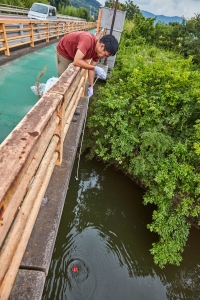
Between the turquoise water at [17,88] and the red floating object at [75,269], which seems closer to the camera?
the turquoise water at [17,88]

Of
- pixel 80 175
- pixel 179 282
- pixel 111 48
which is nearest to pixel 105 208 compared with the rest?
pixel 80 175

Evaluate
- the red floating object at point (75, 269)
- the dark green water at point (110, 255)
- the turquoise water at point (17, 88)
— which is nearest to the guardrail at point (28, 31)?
the turquoise water at point (17, 88)

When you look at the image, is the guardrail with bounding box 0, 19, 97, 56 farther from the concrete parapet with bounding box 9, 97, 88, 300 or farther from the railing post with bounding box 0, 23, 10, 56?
the concrete parapet with bounding box 9, 97, 88, 300

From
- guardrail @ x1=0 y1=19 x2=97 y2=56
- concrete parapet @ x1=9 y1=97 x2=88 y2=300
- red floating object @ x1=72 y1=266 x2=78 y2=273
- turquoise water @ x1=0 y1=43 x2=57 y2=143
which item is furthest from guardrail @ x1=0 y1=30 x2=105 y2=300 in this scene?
guardrail @ x1=0 y1=19 x2=97 y2=56

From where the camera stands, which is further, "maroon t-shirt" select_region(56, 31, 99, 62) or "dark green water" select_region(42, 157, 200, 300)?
"dark green water" select_region(42, 157, 200, 300)

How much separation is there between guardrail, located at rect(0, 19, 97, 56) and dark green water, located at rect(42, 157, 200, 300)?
479 centimetres

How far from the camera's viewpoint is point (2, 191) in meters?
0.64

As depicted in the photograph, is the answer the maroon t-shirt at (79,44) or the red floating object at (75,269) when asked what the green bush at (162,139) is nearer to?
the red floating object at (75,269)

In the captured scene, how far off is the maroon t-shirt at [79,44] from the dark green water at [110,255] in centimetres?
364

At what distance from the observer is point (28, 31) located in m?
10.5

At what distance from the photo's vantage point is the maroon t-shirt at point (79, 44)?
2.62m

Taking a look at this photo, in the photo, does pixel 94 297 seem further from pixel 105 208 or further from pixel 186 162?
pixel 186 162

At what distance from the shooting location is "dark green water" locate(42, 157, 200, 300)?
3814mm

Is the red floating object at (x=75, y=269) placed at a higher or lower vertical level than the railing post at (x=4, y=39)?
lower
